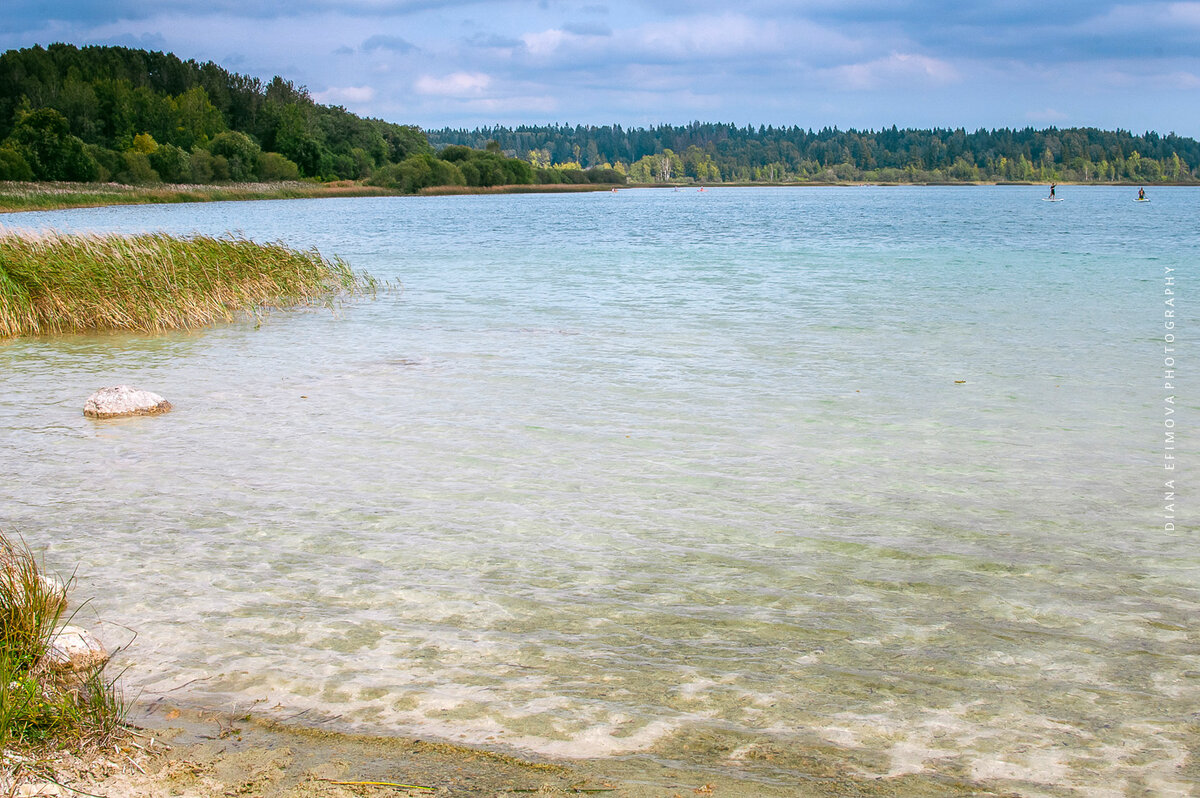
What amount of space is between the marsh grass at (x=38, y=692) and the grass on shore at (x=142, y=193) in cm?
7148

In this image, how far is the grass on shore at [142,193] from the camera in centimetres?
7112

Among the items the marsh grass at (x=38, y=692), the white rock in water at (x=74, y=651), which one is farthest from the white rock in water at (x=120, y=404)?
the marsh grass at (x=38, y=692)

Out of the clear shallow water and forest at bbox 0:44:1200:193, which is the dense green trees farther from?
the clear shallow water

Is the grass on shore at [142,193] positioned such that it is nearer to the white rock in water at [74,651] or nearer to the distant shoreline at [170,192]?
the distant shoreline at [170,192]

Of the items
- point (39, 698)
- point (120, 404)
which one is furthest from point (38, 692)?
point (120, 404)

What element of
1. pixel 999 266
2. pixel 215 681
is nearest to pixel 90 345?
pixel 215 681

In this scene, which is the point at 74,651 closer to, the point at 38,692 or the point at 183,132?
the point at 38,692

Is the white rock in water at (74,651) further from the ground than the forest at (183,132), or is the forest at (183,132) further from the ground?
the forest at (183,132)

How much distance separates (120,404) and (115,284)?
26.1ft

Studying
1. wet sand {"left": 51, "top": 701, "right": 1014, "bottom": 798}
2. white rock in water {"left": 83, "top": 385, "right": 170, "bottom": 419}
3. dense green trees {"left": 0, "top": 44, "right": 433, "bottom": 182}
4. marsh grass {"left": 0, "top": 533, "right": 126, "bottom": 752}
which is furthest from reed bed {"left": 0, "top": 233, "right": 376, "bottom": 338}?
dense green trees {"left": 0, "top": 44, "right": 433, "bottom": 182}

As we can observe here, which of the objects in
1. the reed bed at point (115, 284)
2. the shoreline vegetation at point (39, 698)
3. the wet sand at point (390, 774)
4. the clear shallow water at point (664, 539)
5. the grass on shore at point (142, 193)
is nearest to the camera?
the shoreline vegetation at point (39, 698)

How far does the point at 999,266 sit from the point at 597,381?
2156 centimetres

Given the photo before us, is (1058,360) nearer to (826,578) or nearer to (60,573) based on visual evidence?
(826,578)

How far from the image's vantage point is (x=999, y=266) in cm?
2998
